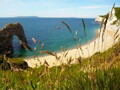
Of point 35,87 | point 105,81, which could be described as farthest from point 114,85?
point 35,87

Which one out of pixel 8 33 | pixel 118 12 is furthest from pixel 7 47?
pixel 118 12

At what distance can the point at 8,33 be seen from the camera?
6131cm

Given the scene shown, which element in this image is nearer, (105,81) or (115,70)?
(105,81)

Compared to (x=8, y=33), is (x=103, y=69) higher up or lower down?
higher up

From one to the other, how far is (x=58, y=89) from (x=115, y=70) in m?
1.12

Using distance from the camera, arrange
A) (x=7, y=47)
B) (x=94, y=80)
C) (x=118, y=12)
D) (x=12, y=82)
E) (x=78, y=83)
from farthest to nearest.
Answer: (x=118, y=12) < (x=7, y=47) < (x=12, y=82) < (x=78, y=83) < (x=94, y=80)

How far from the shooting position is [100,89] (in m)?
3.85

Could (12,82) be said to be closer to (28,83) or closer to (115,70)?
(28,83)

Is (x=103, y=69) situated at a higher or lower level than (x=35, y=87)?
higher

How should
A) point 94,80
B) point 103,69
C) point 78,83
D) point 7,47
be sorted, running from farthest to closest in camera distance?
point 7,47 < point 103,69 < point 78,83 < point 94,80

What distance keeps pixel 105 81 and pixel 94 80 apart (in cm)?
29

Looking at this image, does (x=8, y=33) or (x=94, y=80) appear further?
(x=8, y=33)

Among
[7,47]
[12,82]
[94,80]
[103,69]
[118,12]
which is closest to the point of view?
[94,80]

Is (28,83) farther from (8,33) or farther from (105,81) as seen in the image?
(8,33)
